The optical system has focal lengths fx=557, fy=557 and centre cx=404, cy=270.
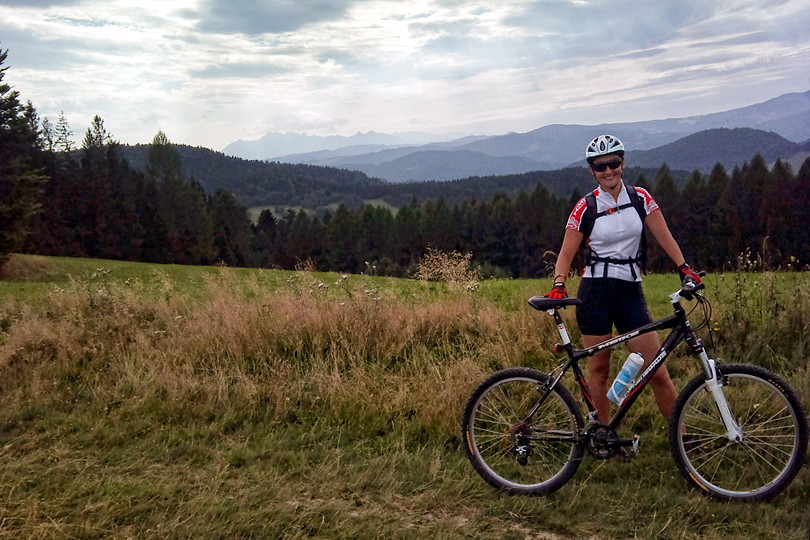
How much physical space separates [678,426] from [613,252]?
1.33 m

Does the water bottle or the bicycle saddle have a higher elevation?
the bicycle saddle

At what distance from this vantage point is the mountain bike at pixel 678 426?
3.92 metres

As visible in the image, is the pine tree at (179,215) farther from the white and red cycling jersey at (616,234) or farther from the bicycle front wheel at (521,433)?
the white and red cycling jersey at (616,234)

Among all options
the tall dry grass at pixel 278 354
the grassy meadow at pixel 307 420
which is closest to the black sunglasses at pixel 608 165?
the grassy meadow at pixel 307 420

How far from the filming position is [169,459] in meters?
4.78

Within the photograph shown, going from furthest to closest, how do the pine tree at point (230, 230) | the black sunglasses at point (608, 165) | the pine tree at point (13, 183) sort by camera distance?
1. the pine tree at point (230, 230)
2. the pine tree at point (13, 183)
3. the black sunglasses at point (608, 165)

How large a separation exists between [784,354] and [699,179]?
82144mm

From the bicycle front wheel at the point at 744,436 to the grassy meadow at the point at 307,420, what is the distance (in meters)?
0.18

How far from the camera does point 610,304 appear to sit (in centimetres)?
425

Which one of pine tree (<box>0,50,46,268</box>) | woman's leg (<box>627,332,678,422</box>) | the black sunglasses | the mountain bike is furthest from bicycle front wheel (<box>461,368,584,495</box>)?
pine tree (<box>0,50,46,268</box>)

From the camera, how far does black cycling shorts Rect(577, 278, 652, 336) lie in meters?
4.21

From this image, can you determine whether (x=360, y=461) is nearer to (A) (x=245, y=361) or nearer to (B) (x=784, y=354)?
(A) (x=245, y=361)

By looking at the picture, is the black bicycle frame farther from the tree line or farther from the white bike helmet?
the tree line

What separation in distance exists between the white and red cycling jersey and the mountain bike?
0.36m
